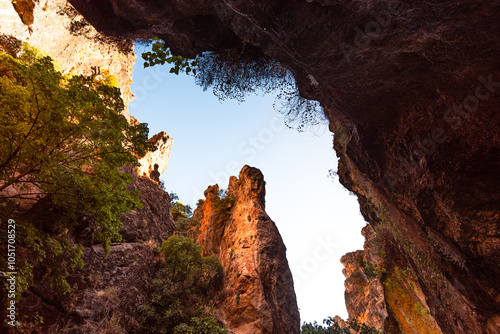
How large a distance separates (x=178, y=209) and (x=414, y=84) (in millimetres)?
30306

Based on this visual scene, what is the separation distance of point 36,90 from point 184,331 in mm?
11839

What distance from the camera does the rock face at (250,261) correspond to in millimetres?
14859

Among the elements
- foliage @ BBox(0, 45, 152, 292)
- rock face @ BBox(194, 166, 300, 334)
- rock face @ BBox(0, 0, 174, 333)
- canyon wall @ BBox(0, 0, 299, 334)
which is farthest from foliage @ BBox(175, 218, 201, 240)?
foliage @ BBox(0, 45, 152, 292)

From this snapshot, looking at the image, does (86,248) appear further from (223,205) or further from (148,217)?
(223,205)

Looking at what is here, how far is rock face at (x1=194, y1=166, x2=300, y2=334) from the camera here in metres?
14.9

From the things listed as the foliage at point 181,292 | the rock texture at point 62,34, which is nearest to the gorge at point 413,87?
the rock texture at point 62,34

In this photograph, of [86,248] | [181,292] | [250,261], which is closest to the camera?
[86,248]

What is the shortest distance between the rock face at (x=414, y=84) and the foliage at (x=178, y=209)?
25.8 meters

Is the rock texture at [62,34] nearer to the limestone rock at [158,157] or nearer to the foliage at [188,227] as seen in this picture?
the limestone rock at [158,157]

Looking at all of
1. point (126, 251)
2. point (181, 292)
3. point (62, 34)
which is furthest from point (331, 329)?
point (62, 34)

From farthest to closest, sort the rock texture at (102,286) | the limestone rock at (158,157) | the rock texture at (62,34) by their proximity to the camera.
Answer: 1. the limestone rock at (158,157)
2. the rock texture at (62,34)
3. the rock texture at (102,286)

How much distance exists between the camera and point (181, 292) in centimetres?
1412

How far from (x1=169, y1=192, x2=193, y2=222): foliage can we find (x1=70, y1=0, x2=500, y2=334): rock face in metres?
25.8

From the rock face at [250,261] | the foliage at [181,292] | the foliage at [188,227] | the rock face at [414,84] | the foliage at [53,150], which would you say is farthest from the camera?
the foliage at [188,227]
